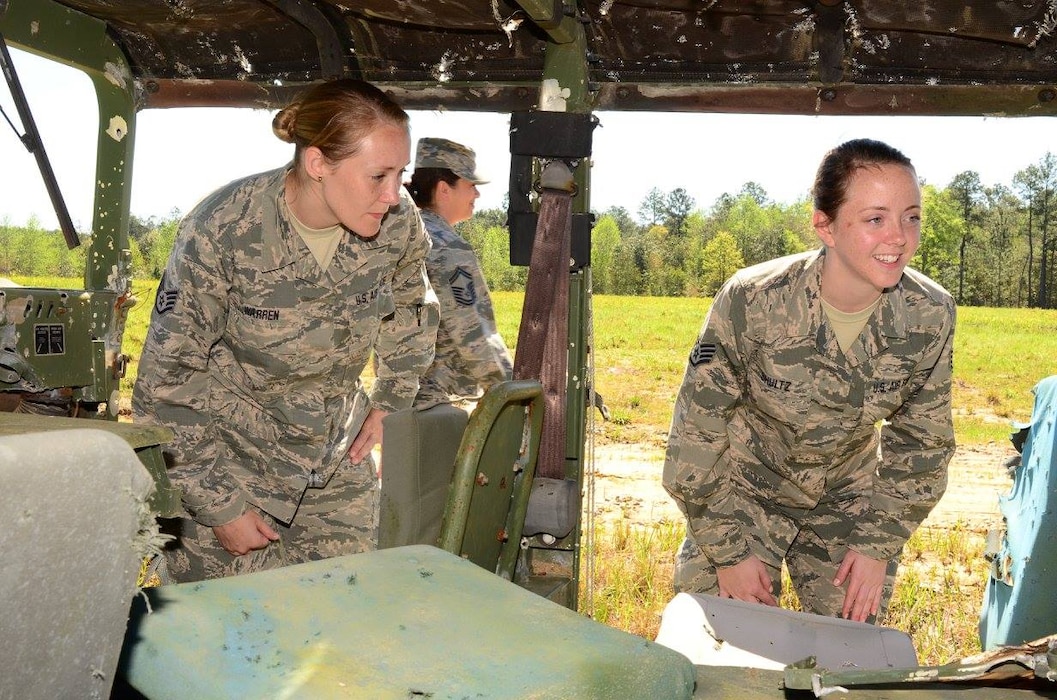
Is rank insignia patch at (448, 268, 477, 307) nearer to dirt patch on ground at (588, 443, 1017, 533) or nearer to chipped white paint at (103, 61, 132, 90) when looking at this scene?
chipped white paint at (103, 61, 132, 90)

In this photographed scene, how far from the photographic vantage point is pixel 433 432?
218 centimetres

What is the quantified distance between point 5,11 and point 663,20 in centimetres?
174

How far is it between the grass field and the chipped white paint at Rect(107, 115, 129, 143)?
0.48 metres

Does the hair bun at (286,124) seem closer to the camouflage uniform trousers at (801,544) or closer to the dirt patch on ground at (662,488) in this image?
the camouflage uniform trousers at (801,544)

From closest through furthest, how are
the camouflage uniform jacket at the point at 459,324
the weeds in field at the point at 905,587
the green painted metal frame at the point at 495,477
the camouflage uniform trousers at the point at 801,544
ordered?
the green painted metal frame at the point at 495,477
the camouflage uniform trousers at the point at 801,544
the camouflage uniform jacket at the point at 459,324
the weeds in field at the point at 905,587

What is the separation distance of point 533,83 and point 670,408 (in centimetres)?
1044

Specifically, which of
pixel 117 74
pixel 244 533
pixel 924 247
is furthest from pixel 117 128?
pixel 924 247

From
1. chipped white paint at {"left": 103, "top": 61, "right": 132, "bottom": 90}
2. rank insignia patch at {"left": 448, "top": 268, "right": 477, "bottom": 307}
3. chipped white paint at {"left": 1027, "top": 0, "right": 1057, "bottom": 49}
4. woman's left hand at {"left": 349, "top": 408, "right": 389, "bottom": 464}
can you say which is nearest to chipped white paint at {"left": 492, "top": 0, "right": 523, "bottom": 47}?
rank insignia patch at {"left": 448, "top": 268, "right": 477, "bottom": 307}

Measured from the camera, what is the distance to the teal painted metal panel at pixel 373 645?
930 mm

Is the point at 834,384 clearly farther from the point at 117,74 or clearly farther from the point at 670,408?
the point at 670,408

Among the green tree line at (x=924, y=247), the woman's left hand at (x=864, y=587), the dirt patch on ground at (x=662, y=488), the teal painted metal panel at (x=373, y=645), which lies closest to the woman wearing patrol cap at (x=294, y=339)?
the woman's left hand at (x=864, y=587)

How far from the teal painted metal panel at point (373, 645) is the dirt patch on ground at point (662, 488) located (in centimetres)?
567

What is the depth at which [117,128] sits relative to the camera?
3305 millimetres

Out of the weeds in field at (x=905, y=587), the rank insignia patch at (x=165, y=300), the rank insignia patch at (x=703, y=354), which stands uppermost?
the rank insignia patch at (x=165, y=300)
